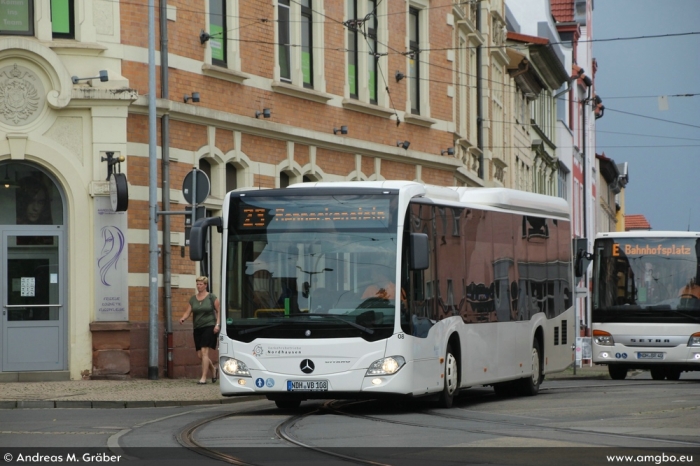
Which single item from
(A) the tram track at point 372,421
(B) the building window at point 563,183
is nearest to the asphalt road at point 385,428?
(A) the tram track at point 372,421

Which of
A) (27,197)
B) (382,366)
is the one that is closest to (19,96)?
(27,197)

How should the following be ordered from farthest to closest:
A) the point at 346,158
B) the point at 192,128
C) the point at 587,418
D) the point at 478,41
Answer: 1. the point at 478,41
2. the point at 346,158
3. the point at 192,128
4. the point at 587,418

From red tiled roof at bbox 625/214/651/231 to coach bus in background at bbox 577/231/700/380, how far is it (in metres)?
93.6

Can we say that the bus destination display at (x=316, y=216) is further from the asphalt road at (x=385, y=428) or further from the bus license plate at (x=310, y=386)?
the asphalt road at (x=385, y=428)

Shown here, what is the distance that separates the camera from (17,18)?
984 inches

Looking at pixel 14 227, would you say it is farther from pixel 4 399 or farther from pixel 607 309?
pixel 607 309

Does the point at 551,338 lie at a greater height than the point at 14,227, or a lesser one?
lesser

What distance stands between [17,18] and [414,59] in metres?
14.2

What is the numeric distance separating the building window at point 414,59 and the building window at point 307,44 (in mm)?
5252

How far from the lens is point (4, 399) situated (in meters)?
19.9

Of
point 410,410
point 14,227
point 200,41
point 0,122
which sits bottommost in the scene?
point 410,410

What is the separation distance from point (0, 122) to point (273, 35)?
734cm

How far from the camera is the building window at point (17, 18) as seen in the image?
2489 cm

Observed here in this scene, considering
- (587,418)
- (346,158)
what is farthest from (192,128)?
(587,418)
